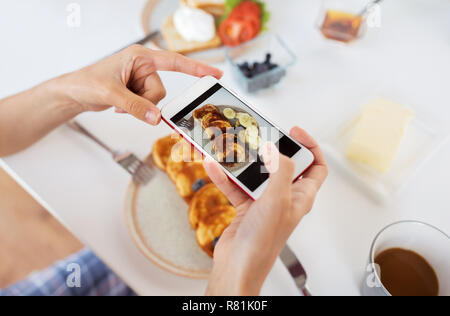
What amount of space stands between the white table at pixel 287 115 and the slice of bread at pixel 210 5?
140 mm

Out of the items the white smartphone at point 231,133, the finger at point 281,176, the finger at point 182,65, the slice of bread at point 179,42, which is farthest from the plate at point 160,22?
the finger at point 281,176

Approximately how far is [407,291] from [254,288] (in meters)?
0.26

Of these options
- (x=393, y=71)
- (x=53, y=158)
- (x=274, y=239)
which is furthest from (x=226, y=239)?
(x=393, y=71)

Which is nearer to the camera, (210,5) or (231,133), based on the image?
(231,133)

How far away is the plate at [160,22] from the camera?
864 mm

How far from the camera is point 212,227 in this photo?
1.93 ft

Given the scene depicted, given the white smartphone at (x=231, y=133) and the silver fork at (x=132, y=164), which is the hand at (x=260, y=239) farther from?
the silver fork at (x=132, y=164)

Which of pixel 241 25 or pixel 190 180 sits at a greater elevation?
pixel 241 25

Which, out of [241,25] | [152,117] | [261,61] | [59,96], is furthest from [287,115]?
[59,96]

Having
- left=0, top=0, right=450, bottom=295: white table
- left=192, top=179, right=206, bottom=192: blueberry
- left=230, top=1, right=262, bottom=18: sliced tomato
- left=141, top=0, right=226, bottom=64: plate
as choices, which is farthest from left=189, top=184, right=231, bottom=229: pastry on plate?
left=230, top=1, right=262, bottom=18: sliced tomato

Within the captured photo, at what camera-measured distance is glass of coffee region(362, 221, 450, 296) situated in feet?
1.71

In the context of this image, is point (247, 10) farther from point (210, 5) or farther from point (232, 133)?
point (232, 133)

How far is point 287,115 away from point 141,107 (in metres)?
0.36

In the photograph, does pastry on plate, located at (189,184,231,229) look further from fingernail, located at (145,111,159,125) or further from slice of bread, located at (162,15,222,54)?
slice of bread, located at (162,15,222,54)
